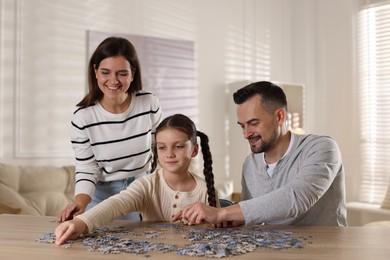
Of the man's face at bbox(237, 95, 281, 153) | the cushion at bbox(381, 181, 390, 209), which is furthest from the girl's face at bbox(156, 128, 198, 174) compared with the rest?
the cushion at bbox(381, 181, 390, 209)

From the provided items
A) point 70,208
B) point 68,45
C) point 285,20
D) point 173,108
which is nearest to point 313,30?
point 285,20

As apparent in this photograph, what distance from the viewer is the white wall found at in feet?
17.9

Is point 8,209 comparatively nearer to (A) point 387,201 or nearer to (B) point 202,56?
(B) point 202,56

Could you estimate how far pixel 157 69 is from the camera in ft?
20.9

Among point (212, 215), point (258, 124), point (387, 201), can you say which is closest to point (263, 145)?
point (258, 124)

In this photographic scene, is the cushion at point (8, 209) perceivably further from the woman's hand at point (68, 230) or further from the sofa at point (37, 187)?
the woman's hand at point (68, 230)

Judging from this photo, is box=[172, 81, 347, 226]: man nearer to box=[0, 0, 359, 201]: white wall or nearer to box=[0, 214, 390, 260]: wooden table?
box=[0, 214, 390, 260]: wooden table

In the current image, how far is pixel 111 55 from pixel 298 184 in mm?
1191

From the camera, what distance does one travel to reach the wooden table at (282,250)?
164 cm

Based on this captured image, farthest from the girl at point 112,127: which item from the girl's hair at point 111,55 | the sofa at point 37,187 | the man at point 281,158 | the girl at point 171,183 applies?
the sofa at point 37,187

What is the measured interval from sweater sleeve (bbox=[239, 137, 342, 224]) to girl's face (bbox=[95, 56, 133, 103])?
0.78 m

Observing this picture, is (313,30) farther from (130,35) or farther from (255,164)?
(255,164)

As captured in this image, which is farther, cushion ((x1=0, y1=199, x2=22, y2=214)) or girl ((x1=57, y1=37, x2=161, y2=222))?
cushion ((x1=0, y1=199, x2=22, y2=214))

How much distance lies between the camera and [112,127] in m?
2.95
